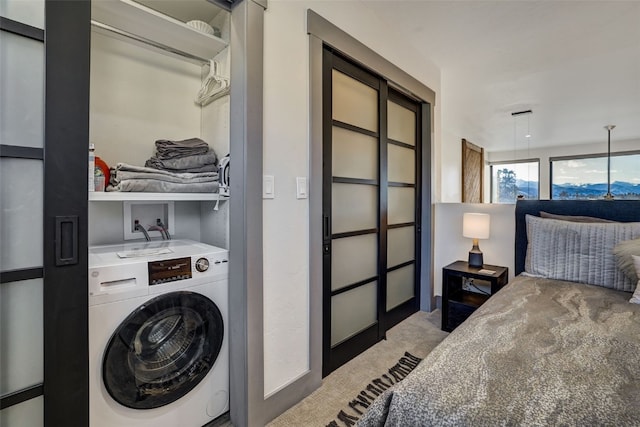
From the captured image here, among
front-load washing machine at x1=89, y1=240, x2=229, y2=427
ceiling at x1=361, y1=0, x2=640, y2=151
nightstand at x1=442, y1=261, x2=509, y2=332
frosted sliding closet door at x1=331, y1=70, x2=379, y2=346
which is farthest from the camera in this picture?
nightstand at x1=442, y1=261, x2=509, y2=332

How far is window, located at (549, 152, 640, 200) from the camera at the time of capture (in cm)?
481

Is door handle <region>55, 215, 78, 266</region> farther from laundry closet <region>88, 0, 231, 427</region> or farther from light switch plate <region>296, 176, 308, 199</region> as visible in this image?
light switch plate <region>296, 176, 308, 199</region>

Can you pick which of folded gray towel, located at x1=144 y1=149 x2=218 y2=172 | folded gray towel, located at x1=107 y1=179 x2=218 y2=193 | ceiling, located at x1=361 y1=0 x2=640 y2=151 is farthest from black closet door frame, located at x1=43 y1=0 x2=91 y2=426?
ceiling, located at x1=361 y1=0 x2=640 y2=151

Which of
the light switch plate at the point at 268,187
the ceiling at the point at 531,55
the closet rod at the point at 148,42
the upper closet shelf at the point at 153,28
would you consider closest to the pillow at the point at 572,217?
the ceiling at the point at 531,55

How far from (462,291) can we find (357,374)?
1437 millimetres

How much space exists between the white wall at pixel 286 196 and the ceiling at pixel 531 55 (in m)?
0.90

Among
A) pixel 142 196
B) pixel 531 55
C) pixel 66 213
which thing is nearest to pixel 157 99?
pixel 142 196

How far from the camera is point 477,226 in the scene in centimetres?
271

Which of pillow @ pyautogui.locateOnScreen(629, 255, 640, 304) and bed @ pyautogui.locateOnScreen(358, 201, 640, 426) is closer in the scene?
bed @ pyautogui.locateOnScreen(358, 201, 640, 426)

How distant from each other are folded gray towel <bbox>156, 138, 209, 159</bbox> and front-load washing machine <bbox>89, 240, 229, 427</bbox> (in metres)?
0.54

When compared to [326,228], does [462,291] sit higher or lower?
lower

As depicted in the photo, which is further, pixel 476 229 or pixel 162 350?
pixel 476 229

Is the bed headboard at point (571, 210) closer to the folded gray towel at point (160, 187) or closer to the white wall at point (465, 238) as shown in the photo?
the white wall at point (465, 238)

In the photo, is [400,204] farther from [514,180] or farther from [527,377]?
[514,180]
